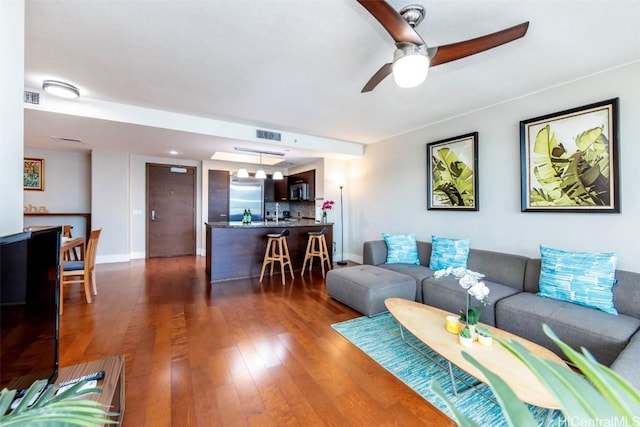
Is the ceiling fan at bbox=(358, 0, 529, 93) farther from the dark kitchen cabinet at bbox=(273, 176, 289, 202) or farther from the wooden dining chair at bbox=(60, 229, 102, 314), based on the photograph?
the dark kitchen cabinet at bbox=(273, 176, 289, 202)

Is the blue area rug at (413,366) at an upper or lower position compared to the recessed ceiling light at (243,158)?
lower

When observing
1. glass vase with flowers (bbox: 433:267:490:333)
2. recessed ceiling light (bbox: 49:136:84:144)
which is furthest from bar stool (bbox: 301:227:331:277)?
recessed ceiling light (bbox: 49:136:84:144)

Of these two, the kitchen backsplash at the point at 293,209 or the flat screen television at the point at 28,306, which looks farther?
the kitchen backsplash at the point at 293,209

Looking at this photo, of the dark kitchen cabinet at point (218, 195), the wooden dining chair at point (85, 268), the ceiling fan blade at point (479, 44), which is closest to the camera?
the ceiling fan blade at point (479, 44)

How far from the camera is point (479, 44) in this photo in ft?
5.73

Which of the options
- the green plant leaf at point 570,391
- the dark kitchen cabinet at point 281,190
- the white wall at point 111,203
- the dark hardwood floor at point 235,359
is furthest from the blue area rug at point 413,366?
the white wall at point 111,203

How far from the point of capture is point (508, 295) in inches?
104

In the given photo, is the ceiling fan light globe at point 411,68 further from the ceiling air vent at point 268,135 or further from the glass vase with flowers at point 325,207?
the glass vase with flowers at point 325,207

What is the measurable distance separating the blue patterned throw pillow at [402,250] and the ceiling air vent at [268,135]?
8.04 feet

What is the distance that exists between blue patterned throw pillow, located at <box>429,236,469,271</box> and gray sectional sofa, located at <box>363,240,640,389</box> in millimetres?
115

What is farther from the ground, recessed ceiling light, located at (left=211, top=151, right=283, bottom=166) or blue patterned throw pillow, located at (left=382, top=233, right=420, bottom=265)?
recessed ceiling light, located at (left=211, top=151, right=283, bottom=166)

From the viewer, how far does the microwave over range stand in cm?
647

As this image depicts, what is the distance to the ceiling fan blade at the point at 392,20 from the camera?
1373 millimetres

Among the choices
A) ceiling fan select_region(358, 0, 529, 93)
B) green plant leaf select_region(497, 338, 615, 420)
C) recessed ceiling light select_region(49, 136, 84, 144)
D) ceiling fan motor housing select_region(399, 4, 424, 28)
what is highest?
ceiling fan motor housing select_region(399, 4, 424, 28)
